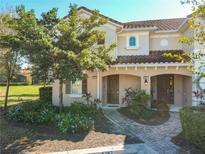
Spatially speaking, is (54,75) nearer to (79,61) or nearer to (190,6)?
(79,61)

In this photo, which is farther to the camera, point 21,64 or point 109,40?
point 109,40

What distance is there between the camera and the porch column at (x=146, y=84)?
16.8m

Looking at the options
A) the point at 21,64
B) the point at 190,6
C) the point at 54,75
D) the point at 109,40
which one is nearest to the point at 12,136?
the point at 54,75

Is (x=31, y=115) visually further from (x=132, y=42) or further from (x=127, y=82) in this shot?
(x=132, y=42)

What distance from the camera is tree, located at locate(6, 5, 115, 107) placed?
12.1 m

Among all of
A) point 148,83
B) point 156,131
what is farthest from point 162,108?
point 156,131

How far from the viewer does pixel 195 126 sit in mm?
8516

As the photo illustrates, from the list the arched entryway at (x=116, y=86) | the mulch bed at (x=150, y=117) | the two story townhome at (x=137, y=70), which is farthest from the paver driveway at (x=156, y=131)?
the arched entryway at (x=116, y=86)

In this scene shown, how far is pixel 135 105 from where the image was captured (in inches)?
601

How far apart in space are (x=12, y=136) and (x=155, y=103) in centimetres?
1093

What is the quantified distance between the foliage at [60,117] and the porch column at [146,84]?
4.70 meters

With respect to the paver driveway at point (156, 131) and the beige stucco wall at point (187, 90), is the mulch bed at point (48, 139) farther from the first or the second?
the beige stucco wall at point (187, 90)

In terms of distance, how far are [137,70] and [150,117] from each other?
423cm

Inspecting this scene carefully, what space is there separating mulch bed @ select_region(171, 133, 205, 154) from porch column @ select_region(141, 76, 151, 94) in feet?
20.7
